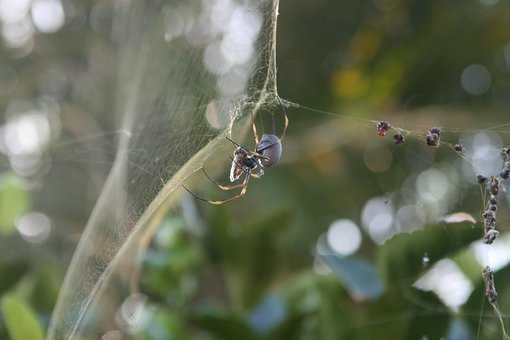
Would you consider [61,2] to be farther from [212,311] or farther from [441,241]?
[441,241]

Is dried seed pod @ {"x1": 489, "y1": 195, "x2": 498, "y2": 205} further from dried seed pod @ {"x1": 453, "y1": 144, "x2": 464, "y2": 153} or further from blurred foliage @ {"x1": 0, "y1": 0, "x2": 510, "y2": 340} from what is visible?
blurred foliage @ {"x1": 0, "y1": 0, "x2": 510, "y2": 340}

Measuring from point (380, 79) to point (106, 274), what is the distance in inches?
45.6

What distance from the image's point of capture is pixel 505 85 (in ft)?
6.19

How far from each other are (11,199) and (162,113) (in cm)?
40

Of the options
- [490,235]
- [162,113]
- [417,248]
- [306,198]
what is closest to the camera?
[490,235]

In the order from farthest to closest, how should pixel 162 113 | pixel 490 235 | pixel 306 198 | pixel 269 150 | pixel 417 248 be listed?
pixel 306 198, pixel 162 113, pixel 417 248, pixel 269 150, pixel 490 235

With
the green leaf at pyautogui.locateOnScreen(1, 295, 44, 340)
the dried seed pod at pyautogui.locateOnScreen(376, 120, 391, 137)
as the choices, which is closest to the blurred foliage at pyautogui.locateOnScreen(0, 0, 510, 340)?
the green leaf at pyautogui.locateOnScreen(1, 295, 44, 340)

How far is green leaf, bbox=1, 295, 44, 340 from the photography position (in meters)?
0.90

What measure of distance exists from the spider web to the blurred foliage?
0.35 feet

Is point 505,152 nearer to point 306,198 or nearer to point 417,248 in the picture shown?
point 417,248

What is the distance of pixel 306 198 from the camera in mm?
1893

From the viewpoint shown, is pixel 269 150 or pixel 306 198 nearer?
pixel 269 150

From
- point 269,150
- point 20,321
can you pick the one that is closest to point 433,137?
point 269,150

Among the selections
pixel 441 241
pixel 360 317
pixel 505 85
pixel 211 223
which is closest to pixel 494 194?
pixel 441 241
